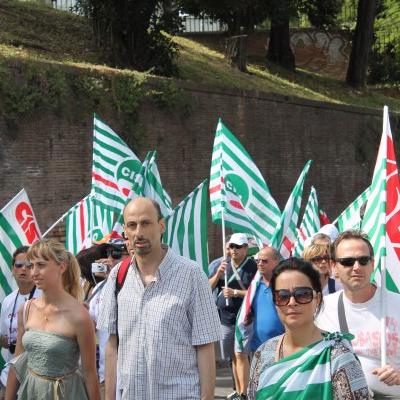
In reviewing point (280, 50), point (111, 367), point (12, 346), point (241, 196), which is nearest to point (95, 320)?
point (12, 346)

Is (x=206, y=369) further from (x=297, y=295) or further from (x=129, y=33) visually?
(x=129, y=33)

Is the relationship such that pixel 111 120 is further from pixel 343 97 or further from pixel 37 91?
pixel 343 97

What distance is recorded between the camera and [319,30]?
119 feet

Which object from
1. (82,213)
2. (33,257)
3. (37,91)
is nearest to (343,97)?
(37,91)

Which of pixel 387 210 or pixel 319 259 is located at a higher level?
pixel 387 210

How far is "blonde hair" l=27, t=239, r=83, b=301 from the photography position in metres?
6.09

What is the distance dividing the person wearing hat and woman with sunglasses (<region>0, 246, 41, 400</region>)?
10.8 feet

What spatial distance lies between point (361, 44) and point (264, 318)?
83.4ft

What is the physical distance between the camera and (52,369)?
19.3 feet

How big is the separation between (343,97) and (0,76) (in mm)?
15740

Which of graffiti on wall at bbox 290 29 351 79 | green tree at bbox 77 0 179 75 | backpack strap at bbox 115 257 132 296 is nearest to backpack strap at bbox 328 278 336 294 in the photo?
backpack strap at bbox 115 257 132 296

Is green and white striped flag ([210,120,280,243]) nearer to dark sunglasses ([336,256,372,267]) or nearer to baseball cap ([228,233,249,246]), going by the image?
baseball cap ([228,233,249,246])

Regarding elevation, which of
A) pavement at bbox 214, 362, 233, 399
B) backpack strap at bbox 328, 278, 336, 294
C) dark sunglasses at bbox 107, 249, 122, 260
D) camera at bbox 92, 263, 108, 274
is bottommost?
pavement at bbox 214, 362, 233, 399

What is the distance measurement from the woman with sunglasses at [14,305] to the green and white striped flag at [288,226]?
9.77 feet
